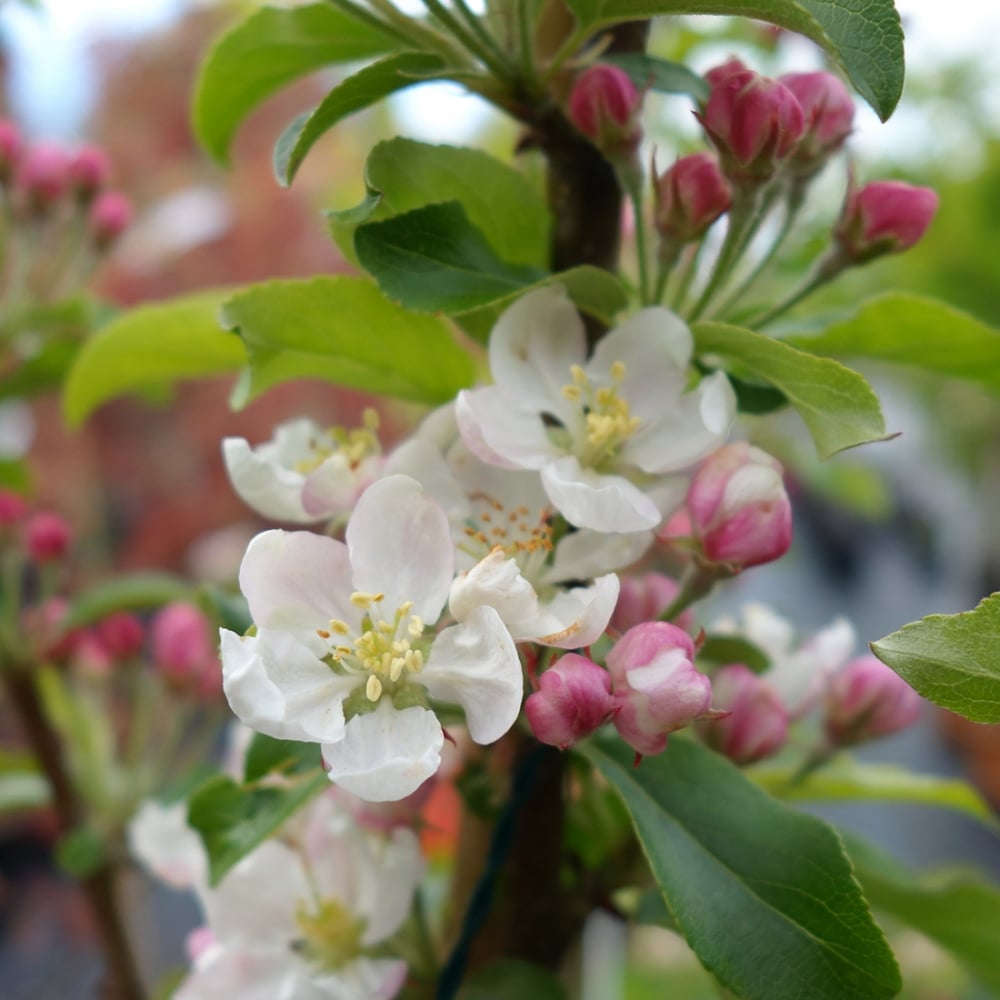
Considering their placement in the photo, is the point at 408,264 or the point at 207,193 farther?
the point at 207,193

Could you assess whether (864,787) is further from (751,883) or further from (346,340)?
(346,340)

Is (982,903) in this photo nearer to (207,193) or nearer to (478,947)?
(478,947)

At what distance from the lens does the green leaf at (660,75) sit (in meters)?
0.54

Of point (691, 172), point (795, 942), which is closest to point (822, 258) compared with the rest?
point (691, 172)

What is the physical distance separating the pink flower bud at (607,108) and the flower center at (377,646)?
25 cm

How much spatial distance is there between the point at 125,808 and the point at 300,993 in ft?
1.68

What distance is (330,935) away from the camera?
0.59 m

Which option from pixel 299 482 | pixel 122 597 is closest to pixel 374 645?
pixel 299 482

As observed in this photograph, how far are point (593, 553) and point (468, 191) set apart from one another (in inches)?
7.8

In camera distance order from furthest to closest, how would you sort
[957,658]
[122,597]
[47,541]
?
[47,541]
[122,597]
[957,658]

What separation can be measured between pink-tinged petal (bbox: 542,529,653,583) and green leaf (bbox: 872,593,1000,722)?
133 millimetres

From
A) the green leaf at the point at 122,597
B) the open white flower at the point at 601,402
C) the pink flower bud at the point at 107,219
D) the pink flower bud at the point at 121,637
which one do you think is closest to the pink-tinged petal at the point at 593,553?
the open white flower at the point at 601,402

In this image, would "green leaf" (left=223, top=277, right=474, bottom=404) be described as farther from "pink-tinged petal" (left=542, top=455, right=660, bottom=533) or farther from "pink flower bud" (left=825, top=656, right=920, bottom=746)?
"pink flower bud" (left=825, top=656, right=920, bottom=746)

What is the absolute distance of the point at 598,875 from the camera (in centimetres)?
64
